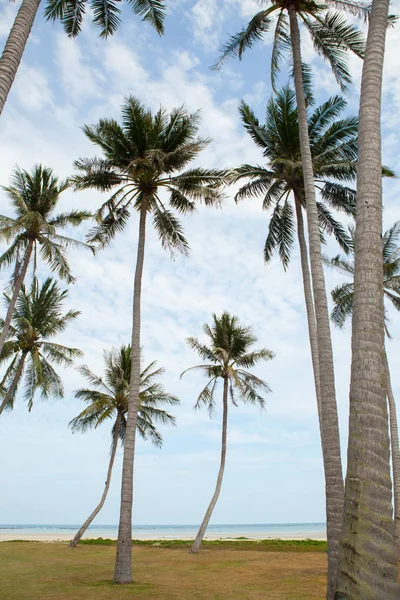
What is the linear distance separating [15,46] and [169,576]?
43.6ft

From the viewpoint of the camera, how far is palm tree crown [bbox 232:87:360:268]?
16031 millimetres

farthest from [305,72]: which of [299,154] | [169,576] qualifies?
[169,576]

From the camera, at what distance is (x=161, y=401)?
2659 cm

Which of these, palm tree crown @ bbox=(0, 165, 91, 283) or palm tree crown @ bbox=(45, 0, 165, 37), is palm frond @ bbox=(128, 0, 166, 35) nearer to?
palm tree crown @ bbox=(45, 0, 165, 37)

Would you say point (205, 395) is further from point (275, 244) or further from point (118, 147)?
point (118, 147)

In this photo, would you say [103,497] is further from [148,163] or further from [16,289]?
[148,163]

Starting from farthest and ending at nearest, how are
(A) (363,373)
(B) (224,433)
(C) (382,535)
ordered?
(B) (224,433), (A) (363,373), (C) (382,535)

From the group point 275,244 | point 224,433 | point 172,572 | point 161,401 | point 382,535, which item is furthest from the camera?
point 161,401

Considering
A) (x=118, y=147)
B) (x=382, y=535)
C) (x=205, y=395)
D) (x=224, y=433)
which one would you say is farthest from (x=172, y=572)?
(x=118, y=147)

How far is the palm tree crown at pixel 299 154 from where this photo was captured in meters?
16.0

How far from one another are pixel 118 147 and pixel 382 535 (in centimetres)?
1379

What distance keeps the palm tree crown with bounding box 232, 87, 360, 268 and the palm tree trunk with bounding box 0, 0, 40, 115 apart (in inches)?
370

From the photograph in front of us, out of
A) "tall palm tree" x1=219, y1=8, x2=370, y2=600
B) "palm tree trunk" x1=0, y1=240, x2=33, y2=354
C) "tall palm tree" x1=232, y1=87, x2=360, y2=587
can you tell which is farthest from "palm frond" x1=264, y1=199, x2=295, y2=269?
"palm tree trunk" x1=0, y1=240, x2=33, y2=354

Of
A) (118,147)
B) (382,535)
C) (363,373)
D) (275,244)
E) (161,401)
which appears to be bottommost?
(382,535)
